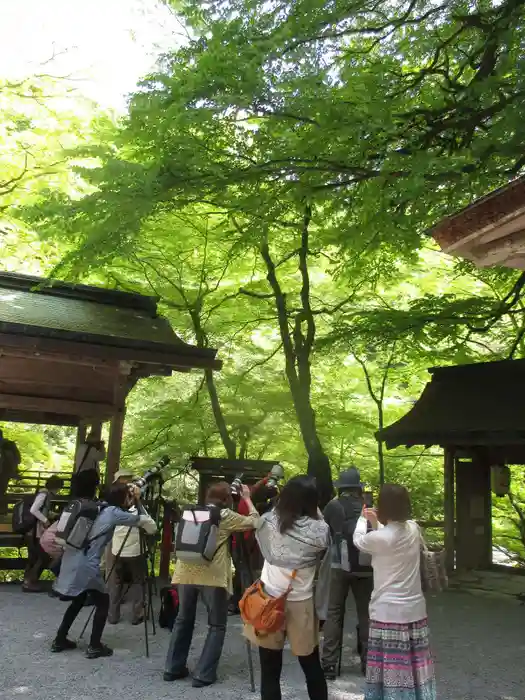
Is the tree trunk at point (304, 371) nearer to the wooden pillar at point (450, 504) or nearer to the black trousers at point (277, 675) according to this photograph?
the wooden pillar at point (450, 504)

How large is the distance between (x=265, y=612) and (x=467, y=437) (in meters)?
7.98

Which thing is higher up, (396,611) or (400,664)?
(396,611)

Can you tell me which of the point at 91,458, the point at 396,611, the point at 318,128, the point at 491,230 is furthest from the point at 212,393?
the point at 491,230

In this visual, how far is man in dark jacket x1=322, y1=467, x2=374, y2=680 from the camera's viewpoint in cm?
506

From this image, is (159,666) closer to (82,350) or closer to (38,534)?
(38,534)

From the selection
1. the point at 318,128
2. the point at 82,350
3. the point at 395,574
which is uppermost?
the point at 318,128

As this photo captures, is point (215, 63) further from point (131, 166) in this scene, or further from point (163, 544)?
point (163, 544)

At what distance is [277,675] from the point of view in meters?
3.97

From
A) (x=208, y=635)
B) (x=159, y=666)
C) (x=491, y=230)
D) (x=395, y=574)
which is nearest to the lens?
(x=491, y=230)

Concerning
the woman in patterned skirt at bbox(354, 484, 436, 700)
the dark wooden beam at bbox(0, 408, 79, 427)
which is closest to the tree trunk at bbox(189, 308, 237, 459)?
the dark wooden beam at bbox(0, 408, 79, 427)

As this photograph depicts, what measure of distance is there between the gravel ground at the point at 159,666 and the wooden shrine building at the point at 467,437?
3.92 meters

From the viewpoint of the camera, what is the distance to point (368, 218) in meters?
6.88

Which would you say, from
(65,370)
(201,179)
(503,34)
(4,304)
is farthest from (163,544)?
(503,34)

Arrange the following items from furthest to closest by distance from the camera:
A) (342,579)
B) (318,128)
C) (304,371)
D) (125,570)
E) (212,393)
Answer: (212,393) → (304,371) → (125,570) → (318,128) → (342,579)
